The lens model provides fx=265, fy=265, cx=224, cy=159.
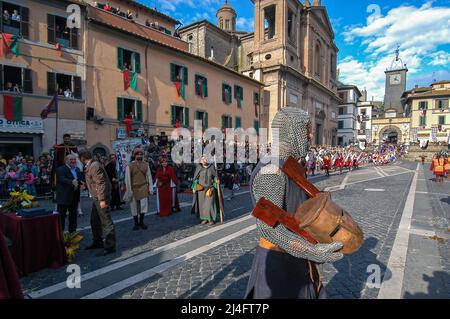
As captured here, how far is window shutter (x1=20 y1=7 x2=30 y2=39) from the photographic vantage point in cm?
1415

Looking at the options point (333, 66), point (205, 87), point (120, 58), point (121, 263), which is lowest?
point (121, 263)

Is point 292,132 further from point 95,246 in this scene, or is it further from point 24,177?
point 24,177

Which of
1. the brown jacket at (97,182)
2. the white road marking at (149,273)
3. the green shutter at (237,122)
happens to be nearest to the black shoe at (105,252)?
the brown jacket at (97,182)

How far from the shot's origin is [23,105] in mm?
14078

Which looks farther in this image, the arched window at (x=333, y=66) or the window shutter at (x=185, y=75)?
the arched window at (x=333, y=66)

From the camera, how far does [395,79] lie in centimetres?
7700

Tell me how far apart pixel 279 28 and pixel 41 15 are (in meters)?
27.3

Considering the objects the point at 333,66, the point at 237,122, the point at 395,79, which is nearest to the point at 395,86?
the point at 395,79

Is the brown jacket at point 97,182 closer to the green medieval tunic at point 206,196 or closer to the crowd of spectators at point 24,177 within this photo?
the green medieval tunic at point 206,196

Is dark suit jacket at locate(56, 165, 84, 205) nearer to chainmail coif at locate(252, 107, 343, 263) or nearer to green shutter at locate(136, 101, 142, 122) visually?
chainmail coif at locate(252, 107, 343, 263)

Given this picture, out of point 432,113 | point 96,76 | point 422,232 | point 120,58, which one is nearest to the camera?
point 422,232

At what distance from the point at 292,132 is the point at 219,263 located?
341 centimetres

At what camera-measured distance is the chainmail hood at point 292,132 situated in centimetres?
202

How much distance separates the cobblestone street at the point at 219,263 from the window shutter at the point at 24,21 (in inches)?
495
